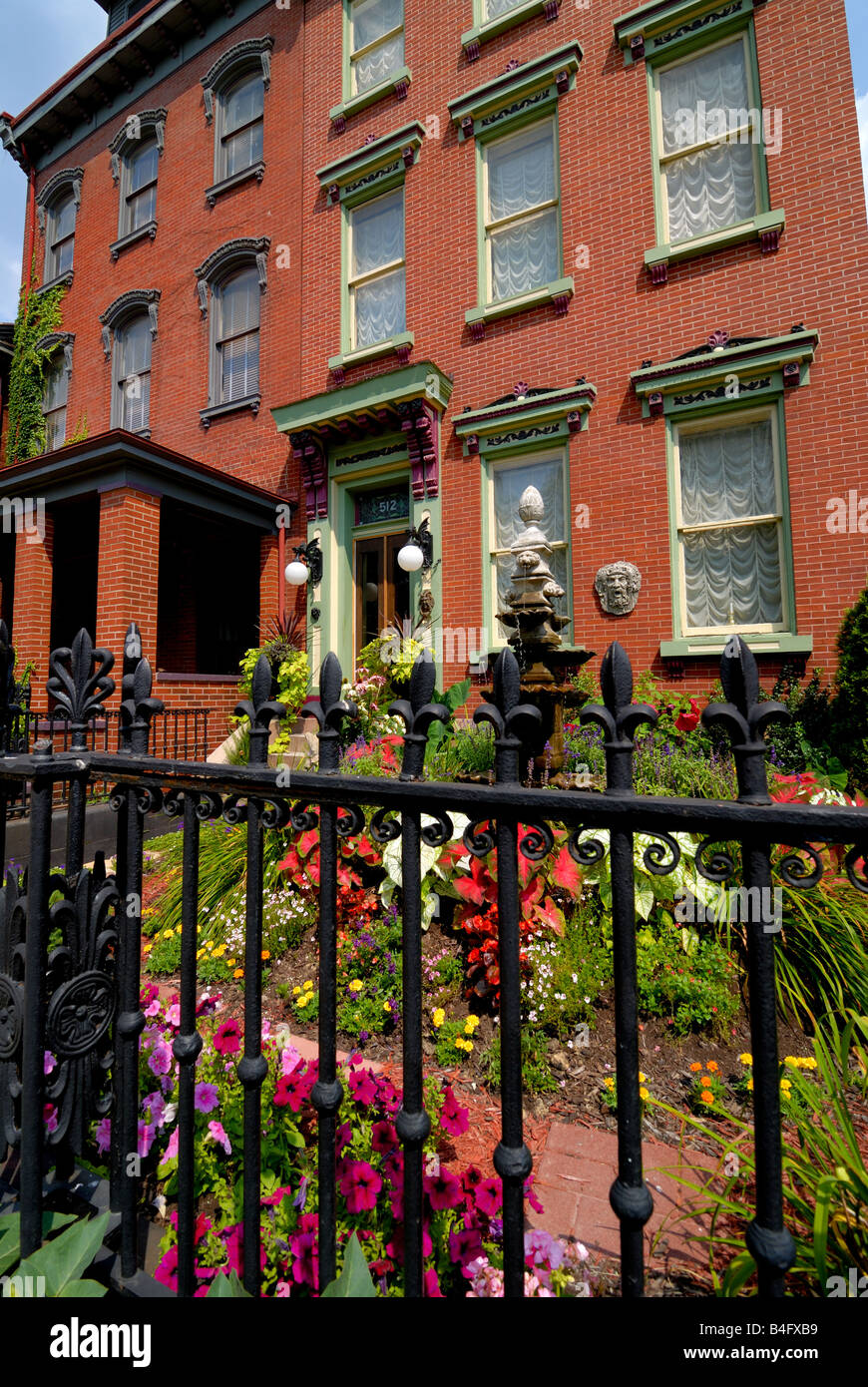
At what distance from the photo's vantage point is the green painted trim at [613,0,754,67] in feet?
22.6

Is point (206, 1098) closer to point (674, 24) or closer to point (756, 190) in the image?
point (756, 190)

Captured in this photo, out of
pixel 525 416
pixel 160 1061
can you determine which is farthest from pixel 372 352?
pixel 160 1061

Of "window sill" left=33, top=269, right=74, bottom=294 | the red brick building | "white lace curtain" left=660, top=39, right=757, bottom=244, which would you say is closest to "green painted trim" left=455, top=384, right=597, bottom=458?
the red brick building

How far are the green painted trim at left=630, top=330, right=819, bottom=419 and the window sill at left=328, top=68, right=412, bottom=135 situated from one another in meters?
6.05

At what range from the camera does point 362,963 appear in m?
3.29

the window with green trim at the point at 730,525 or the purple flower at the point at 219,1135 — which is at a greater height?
the window with green trim at the point at 730,525

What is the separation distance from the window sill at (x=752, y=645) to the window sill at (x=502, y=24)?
8.13 m

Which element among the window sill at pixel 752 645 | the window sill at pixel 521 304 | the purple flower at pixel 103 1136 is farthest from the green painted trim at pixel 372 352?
the purple flower at pixel 103 1136

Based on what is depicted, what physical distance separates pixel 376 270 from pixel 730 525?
21.2 ft

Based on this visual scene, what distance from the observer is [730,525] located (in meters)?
6.86

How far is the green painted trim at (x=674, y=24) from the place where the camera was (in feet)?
22.6

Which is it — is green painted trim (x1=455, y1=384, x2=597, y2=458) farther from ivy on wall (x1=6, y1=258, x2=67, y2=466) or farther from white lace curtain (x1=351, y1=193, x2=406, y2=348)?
ivy on wall (x1=6, y1=258, x2=67, y2=466)
